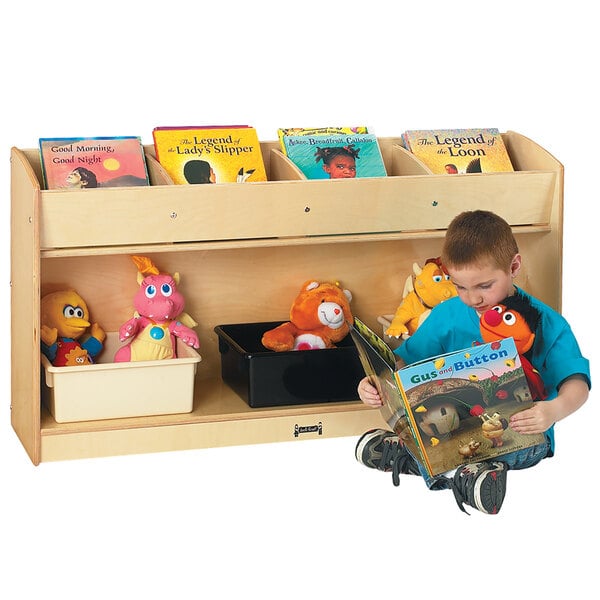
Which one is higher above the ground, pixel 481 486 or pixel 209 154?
pixel 209 154

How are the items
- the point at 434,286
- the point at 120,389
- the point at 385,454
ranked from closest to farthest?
1. the point at 385,454
2. the point at 120,389
3. the point at 434,286

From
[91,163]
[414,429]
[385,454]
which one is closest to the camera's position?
[414,429]

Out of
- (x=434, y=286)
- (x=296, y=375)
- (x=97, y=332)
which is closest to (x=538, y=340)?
(x=434, y=286)

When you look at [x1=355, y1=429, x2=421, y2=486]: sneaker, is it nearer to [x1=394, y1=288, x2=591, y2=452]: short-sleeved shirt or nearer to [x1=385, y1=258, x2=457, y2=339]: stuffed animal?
[x1=394, y1=288, x2=591, y2=452]: short-sleeved shirt

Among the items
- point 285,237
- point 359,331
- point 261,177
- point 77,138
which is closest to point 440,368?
point 359,331

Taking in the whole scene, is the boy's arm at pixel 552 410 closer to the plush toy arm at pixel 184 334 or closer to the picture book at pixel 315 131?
the plush toy arm at pixel 184 334

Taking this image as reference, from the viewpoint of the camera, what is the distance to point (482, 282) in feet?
11.7

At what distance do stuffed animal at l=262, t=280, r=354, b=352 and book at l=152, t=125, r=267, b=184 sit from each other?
43 cm

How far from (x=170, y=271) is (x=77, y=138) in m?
0.53

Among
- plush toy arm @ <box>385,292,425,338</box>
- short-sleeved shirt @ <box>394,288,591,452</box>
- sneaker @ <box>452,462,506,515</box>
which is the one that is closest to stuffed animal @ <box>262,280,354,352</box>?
plush toy arm @ <box>385,292,425,338</box>

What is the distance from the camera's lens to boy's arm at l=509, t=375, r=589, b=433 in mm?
3486

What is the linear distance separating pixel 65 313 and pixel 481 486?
1.49 meters

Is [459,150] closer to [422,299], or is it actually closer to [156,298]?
[422,299]

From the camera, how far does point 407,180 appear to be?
Answer: 412cm
